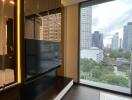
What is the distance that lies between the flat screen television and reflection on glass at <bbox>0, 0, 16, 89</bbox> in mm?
365

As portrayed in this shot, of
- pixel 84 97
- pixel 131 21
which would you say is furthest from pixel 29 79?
pixel 131 21

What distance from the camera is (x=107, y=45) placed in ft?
12.9

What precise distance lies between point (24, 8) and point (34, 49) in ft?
2.35

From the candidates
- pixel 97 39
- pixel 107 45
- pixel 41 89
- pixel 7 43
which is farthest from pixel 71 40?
pixel 7 43

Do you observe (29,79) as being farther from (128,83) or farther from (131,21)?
(131,21)

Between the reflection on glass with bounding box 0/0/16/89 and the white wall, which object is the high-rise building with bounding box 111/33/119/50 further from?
the reflection on glass with bounding box 0/0/16/89

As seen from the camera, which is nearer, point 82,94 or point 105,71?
point 82,94

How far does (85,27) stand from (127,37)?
4.12 feet

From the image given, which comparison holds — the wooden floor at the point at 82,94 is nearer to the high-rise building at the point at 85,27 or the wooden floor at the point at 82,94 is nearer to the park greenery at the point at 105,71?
the park greenery at the point at 105,71

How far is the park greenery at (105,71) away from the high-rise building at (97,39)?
1.18ft

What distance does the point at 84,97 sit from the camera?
335 centimetres

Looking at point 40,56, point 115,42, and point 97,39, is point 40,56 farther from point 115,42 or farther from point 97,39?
point 115,42

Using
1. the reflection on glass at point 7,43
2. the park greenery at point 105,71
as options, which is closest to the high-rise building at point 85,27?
the park greenery at point 105,71

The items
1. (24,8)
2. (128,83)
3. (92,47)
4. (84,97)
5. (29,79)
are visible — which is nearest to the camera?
(24,8)
